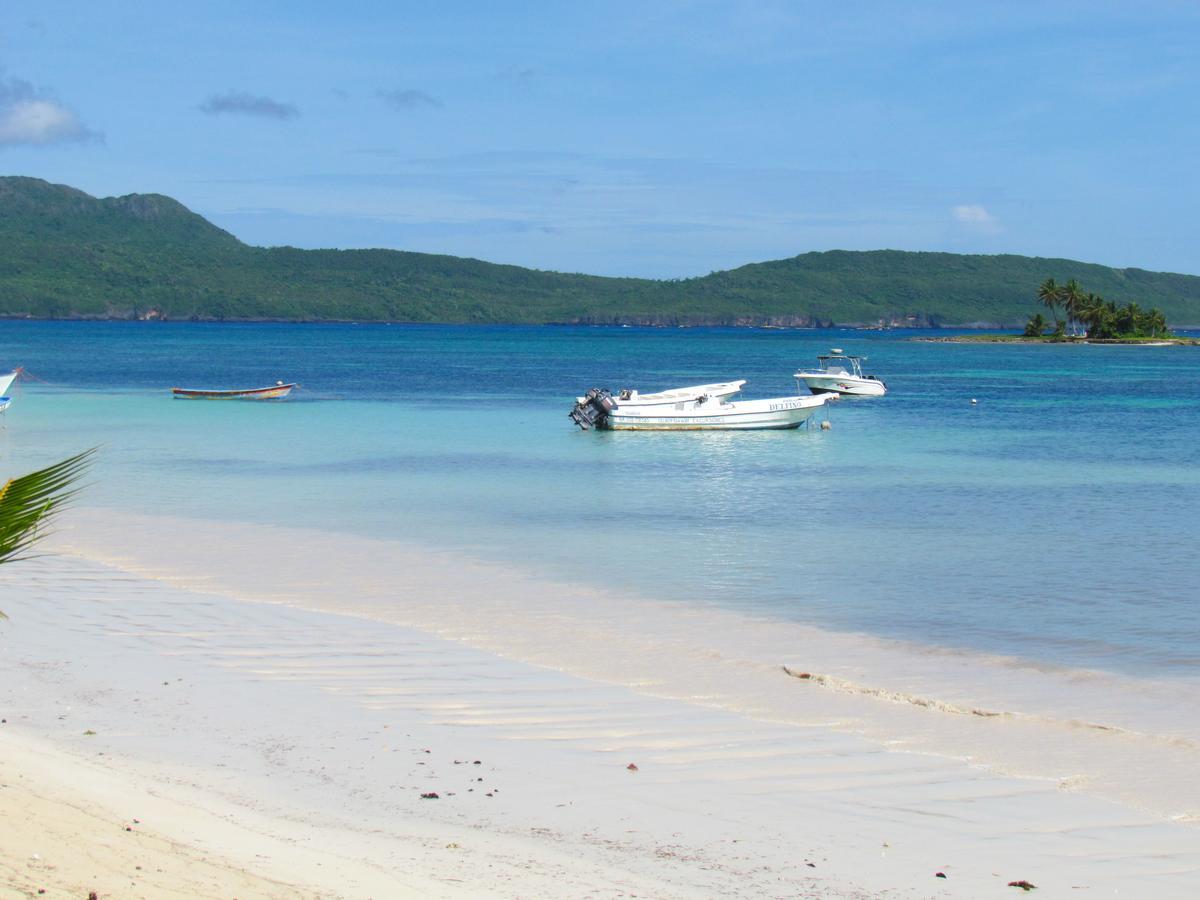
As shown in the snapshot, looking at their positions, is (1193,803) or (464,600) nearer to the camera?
(1193,803)

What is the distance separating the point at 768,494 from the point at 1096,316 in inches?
5127

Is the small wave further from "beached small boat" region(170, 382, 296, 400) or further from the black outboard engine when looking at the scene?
"beached small boat" region(170, 382, 296, 400)

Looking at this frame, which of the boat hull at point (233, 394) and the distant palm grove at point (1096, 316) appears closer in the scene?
the boat hull at point (233, 394)

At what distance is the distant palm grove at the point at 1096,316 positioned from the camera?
465 ft

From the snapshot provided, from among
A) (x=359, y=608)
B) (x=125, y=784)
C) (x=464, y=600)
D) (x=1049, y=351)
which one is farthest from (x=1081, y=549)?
(x=1049, y=351)

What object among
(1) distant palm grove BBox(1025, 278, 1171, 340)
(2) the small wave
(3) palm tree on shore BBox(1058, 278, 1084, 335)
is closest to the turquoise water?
(2) the small wave

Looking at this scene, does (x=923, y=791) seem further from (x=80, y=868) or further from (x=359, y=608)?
(x=359, y=608)

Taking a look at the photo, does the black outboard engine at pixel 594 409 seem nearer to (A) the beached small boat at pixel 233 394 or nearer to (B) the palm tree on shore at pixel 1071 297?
(A) the beached small boat at pixel 233 394

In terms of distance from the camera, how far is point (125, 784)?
297 inches

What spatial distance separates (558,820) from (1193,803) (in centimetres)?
391

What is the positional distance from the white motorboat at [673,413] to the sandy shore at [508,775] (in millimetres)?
26806

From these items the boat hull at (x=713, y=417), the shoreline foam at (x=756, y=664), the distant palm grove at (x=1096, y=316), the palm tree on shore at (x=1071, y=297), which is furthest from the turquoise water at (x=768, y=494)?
the distant palm grove at (x=1096, y=316)

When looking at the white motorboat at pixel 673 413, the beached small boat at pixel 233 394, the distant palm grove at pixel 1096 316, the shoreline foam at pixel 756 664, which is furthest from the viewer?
the distant palm grove at pixel 1096 316

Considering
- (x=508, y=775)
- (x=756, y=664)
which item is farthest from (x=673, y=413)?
(x=508, y=775)
